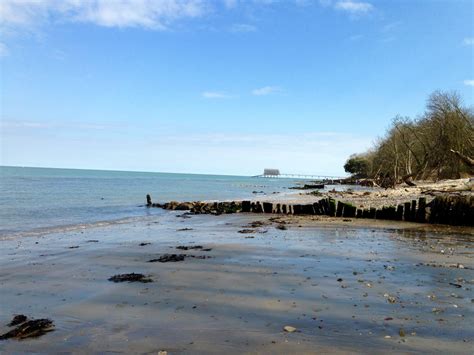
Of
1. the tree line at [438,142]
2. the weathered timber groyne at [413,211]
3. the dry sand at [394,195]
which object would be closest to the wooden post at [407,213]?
Answer: the weathered timber groyne at [413,211]

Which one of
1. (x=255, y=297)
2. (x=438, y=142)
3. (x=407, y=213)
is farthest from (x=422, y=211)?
(x=438, y=142)

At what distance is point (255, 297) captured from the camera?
6.99m

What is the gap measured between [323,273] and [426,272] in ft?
7.02

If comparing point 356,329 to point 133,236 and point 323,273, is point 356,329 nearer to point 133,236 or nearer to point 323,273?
point 323,273

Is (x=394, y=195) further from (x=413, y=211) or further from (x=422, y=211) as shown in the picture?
(x=422, y=211)

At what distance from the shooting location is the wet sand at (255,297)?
510cm

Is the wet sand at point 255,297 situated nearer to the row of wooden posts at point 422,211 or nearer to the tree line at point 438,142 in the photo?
the row of wooden posts at point 422,211

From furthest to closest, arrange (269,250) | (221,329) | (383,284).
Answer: (269,250), (383,284), (221,329)

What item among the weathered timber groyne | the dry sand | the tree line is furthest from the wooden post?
the tree line

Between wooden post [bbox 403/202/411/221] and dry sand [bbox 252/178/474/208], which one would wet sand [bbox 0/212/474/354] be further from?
dry sand [bbox 252/178/474/208]

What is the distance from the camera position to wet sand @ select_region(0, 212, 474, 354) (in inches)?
201

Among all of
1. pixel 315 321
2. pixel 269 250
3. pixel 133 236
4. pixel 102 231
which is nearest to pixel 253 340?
pixel 315 321

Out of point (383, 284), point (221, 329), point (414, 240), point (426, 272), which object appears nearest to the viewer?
point (221, 329)

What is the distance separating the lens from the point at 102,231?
19.1 m
